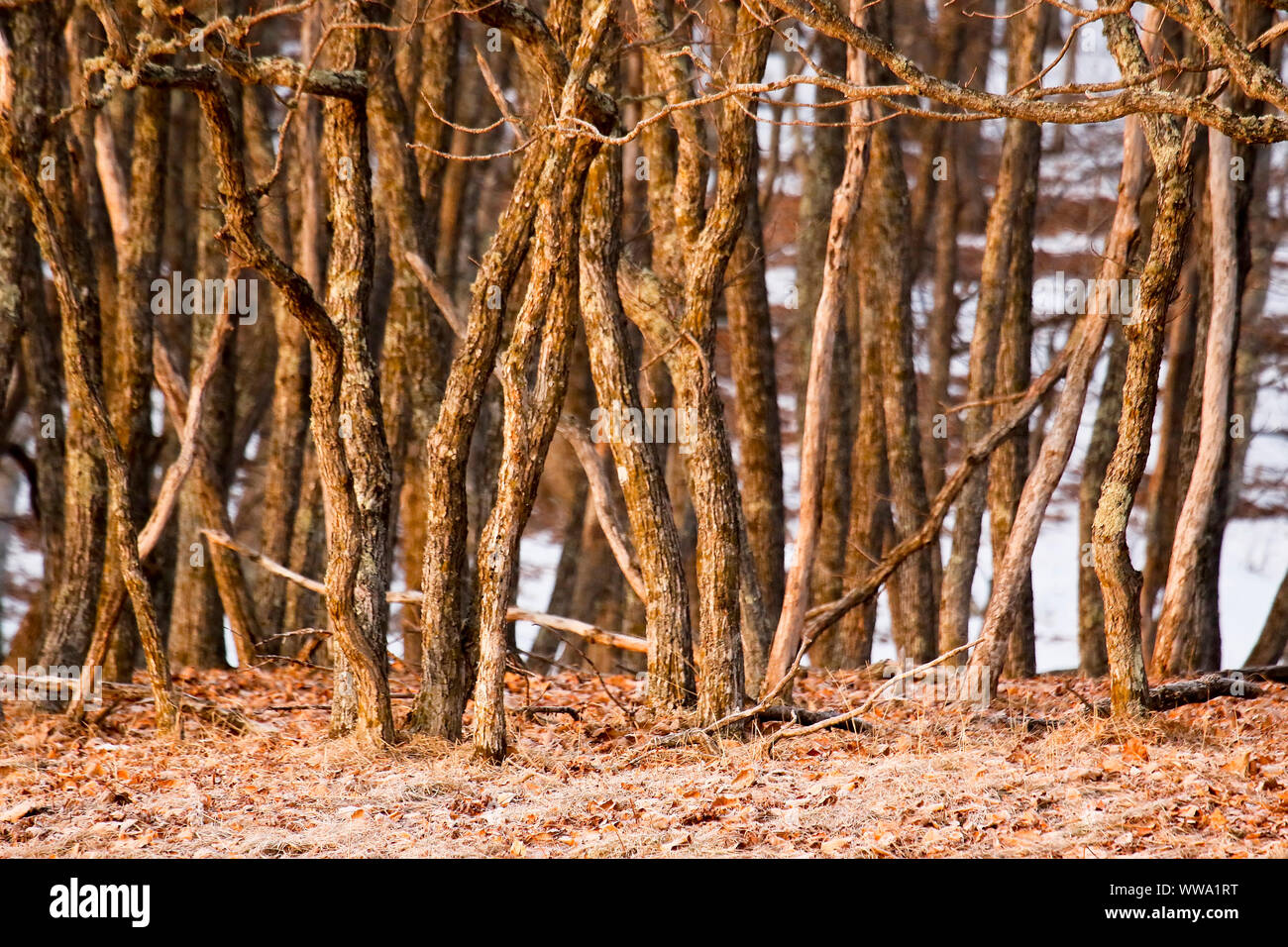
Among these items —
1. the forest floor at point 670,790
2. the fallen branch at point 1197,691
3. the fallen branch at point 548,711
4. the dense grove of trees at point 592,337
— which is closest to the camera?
the forest floor at point 670,790

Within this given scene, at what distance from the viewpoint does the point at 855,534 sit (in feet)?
40.9

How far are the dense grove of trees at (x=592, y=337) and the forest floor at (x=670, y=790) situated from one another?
1.39ft

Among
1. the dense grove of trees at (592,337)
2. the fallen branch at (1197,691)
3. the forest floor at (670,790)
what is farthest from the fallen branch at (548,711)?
the fallen branch at (1197,691)

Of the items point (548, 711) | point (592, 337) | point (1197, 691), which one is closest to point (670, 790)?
point (548, 711)

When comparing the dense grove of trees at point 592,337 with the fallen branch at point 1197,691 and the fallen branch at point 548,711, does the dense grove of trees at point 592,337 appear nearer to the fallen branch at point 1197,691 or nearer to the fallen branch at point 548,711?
the fallen branch at point 1197,691

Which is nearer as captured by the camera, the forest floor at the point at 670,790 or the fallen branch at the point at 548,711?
the forest floor at the point at 670,790

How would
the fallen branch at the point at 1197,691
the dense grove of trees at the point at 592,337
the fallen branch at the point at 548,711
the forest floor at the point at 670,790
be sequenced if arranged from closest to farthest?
1. the forest floor at the point at 670,790
2. the dense grove of trees at the point at 592,337
3. the fallen branch at the point at 1197,691
4. the fallen branch at the point at 548,711

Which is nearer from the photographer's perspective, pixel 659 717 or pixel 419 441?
pixel 659 717

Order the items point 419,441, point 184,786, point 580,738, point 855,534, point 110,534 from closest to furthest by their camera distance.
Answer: point 184,786, point 580,738, point 110,534, point 419,441, point 855,534

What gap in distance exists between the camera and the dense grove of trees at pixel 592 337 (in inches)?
269

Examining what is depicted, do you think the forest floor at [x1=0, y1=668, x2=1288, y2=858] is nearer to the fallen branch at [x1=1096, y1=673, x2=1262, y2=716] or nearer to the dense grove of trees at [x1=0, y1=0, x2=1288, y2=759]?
the fallen branch at [x1=1096, y1=673, x2=1262, y2=716]

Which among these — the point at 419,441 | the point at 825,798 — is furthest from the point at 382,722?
the point at 419,441
